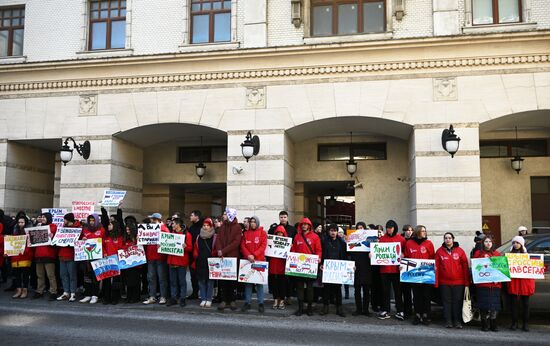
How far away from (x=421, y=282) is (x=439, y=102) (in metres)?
6.45

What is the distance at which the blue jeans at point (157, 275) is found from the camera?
35.1 feet

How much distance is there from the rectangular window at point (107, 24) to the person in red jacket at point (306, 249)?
9742mm

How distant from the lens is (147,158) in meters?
Result: 18.6

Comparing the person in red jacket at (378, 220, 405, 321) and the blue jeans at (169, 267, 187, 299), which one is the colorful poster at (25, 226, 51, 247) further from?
the person in red jacket at (378, 220, 405, 321)

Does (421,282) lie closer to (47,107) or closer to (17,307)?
(17,307)

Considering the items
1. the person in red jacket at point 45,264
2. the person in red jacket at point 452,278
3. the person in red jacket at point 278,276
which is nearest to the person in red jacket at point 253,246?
the person in red jacket at point 278,276

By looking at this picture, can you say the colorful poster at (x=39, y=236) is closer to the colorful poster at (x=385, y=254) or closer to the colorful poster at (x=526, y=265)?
the colorful poster at (x=385, y=254)

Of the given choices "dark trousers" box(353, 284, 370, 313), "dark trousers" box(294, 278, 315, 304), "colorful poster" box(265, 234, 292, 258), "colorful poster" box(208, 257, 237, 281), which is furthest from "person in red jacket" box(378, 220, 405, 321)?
"colorful poster" box(208, 257, 237, 281)

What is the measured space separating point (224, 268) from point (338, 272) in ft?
7.70

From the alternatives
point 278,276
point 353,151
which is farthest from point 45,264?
point 353,151

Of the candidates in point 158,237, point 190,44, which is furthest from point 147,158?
point 158,237

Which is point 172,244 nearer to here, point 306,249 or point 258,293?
point 258,293

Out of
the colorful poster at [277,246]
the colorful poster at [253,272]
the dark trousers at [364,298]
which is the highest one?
the colorful poster at [277,246]

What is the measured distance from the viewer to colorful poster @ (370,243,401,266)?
957 cm
